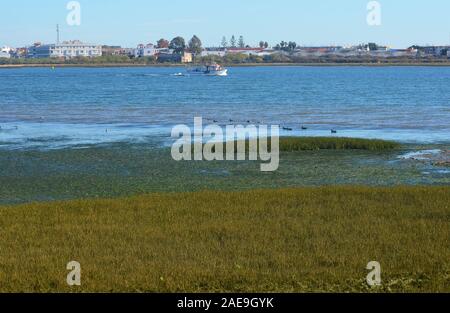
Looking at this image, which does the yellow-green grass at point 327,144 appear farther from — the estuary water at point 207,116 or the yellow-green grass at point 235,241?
the yellow-green grass at point 235,241

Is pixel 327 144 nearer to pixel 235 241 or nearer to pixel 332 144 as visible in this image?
pixel 332 144

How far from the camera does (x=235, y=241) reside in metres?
18.7

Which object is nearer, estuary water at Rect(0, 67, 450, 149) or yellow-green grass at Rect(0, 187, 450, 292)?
yellow-green grass at Rect(0, 187, 450, 292)

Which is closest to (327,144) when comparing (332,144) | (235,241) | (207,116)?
(332,144)

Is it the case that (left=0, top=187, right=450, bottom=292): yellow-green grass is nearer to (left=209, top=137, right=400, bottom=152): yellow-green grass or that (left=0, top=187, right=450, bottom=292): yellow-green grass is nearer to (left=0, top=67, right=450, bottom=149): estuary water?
(left=209, top=137, right=400, bottom=152): yellow-green grass

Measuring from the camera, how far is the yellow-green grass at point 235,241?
14930 millimetres

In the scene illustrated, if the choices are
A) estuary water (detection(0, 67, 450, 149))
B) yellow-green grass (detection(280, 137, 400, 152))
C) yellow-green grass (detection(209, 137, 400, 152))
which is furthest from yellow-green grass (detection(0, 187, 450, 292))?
estuary water (detection(0, 67, 450, 149))

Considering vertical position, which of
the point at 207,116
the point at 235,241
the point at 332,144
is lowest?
the point at 207,116

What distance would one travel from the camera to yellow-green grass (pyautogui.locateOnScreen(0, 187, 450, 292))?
14930 millimetres

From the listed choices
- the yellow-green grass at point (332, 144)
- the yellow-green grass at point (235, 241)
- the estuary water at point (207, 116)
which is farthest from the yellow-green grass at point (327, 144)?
the yellow-green grass at point (235, 241)

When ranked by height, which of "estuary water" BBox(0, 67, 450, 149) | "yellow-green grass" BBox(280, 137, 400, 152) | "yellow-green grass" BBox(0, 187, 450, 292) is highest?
"yellow-green grass" BBox(0, 187, 450, 292)

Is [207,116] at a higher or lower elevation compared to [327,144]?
lower

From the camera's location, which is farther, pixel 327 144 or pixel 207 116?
pixel 207 116
